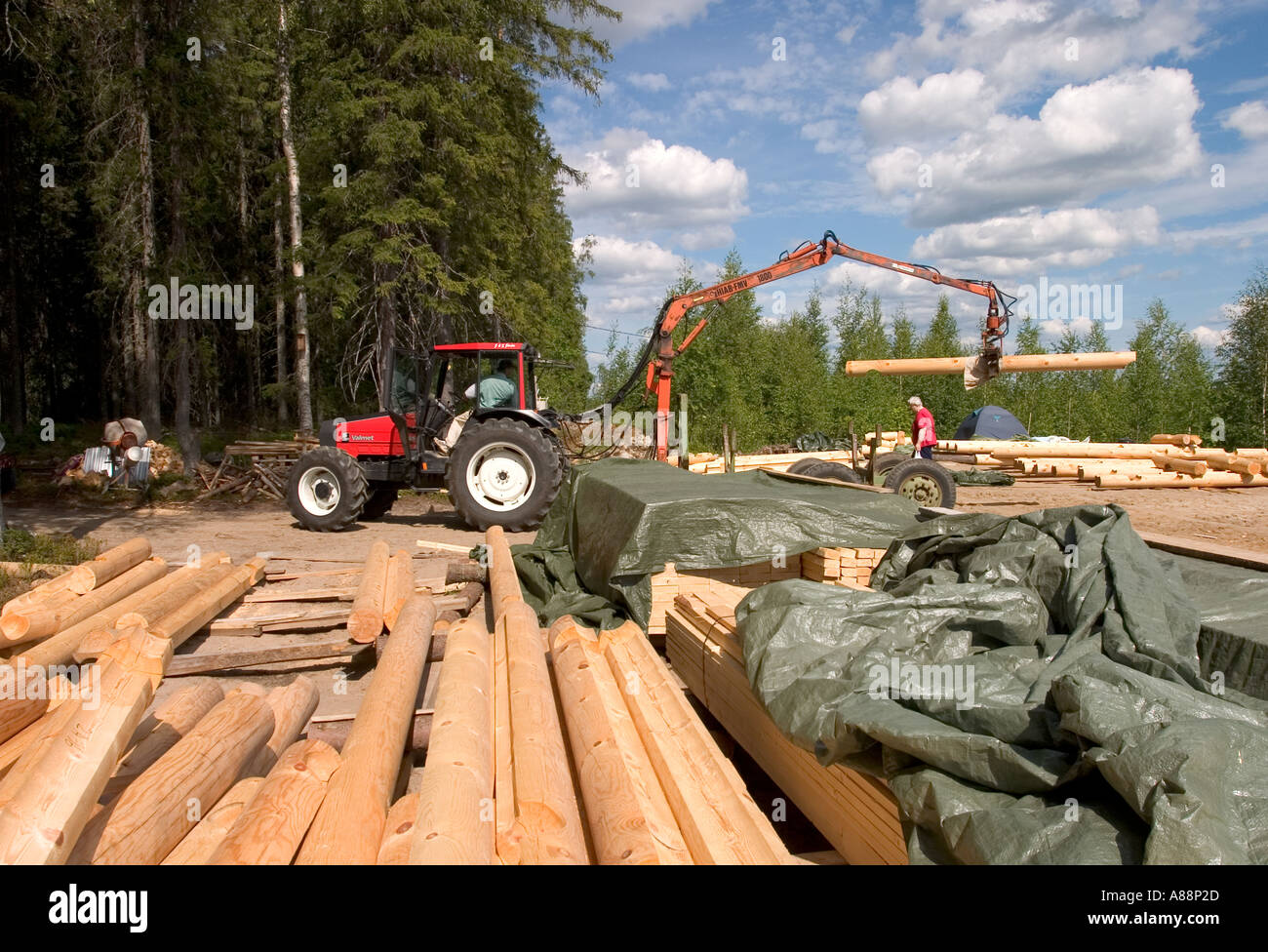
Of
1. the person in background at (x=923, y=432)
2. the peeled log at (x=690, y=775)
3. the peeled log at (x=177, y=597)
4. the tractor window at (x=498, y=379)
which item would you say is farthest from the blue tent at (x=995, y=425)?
the peeled log at (x=690, y=775)

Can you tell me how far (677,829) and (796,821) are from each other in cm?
128

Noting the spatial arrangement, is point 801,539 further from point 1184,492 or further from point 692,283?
point 692,283

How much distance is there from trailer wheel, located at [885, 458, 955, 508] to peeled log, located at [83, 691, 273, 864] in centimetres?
941

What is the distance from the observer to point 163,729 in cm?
382

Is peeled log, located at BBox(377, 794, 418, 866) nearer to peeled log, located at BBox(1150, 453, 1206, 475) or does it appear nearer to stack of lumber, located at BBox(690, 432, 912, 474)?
stack of lumber, located at BBox(690, 432, 912, 474)

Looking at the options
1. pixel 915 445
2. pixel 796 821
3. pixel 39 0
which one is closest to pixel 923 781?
pixel 796 821

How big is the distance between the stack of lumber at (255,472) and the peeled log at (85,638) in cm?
804

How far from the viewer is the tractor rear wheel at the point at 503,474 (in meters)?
10.4

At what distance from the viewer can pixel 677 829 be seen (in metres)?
2.91

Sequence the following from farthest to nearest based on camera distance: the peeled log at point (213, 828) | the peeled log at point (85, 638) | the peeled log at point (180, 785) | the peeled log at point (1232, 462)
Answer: the peeled log at point (1232, 462) → the peeled log at point (85, 638) → the peeled log at point (213, 828) → the peeled log at point (180, 785)

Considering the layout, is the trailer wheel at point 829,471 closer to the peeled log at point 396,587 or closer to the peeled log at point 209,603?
the peeled log at point 396,587

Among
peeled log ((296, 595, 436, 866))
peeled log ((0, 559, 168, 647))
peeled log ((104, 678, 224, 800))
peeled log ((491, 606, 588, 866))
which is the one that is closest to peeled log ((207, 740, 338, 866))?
peeled log ((296, 595, 436, 866))

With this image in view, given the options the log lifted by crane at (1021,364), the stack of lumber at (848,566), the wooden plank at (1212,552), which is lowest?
the stack of lumber at (848,566)
